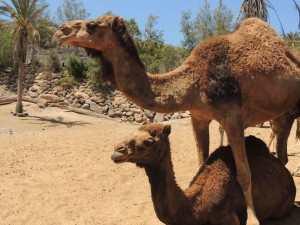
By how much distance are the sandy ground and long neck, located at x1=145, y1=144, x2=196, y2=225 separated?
127 centimetres

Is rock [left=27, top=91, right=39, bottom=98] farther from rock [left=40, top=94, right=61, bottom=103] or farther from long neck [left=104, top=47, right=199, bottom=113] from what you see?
long neck [left=104, top=47, right=199, bottom=113]

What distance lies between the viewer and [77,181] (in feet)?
30.7

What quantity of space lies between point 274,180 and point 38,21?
21837 mm

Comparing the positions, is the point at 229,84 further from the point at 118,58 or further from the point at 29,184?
the point at 29,184

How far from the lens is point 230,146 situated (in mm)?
5586

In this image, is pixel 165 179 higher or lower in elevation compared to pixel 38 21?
lower

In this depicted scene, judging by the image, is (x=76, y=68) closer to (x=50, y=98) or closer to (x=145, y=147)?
(x=50, y=98)

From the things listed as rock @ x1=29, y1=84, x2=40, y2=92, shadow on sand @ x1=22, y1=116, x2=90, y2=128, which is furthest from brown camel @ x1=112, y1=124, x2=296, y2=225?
rock @ x1=29, y1=84, x2=40, y2=92

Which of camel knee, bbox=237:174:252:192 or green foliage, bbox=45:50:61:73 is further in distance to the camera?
green foliage, bbox=45:50:61:73

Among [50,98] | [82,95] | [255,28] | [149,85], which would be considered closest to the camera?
[149,85]

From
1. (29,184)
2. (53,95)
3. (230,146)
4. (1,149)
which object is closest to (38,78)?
(53,95)

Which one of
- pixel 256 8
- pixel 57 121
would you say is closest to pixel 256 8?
pixel 256 8

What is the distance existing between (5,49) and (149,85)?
26.9 m

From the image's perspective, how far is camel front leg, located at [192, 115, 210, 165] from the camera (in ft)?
20.1
